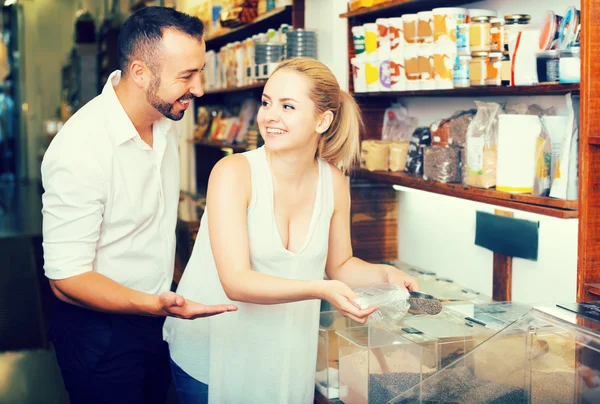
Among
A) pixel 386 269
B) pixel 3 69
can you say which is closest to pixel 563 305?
pixel 386 269

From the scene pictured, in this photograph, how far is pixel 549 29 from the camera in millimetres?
2191

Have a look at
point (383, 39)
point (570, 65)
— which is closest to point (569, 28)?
point (570, 65)

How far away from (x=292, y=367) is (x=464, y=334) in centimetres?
49

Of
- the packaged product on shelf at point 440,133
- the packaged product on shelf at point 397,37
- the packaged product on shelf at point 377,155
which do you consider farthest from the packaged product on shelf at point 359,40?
the packaged product on shelf at point 440,133

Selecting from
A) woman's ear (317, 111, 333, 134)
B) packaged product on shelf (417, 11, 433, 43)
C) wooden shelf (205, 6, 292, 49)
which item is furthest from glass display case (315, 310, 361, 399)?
wooden shelf (205, 6, 292, 49)

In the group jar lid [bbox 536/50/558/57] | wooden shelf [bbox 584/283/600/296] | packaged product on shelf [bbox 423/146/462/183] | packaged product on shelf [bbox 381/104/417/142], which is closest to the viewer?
wooden shelf [bbox 584/283/600/296]

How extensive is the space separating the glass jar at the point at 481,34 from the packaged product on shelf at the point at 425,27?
10.6 inches

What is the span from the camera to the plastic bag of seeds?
1.92m

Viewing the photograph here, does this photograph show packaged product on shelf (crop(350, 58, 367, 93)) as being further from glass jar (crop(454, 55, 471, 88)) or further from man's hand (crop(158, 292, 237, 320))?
man's hand (crop(158, 292, 237, 320))

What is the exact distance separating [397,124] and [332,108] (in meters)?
1.36

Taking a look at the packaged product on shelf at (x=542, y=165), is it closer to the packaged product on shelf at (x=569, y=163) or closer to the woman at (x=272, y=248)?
the packaged product on shelf at (x=569, y=163)

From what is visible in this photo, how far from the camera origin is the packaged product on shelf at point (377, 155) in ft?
10.6

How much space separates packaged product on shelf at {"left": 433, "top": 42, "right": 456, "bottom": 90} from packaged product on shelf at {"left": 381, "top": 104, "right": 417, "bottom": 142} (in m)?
0.67

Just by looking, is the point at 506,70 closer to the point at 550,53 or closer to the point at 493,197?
the point at 550,53
